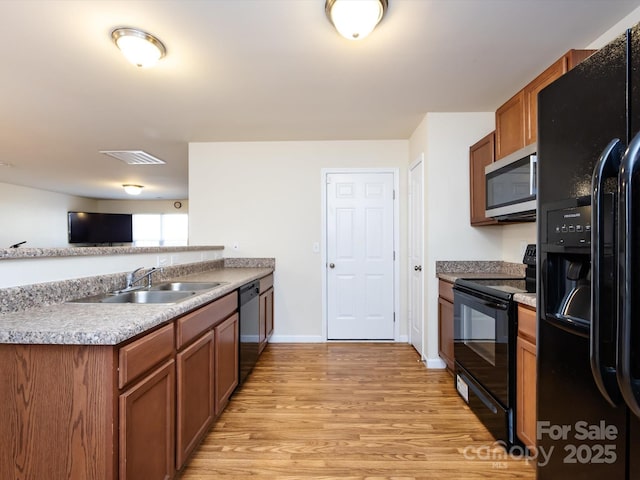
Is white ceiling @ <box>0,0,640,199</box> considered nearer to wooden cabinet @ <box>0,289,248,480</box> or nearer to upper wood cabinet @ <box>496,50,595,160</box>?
upper wood cabinet @ <box>496,50,595,160</box>

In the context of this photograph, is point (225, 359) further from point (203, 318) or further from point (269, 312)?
point (269, 312)

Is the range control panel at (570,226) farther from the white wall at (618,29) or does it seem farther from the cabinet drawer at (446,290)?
the cabinet drawer at (446,290)

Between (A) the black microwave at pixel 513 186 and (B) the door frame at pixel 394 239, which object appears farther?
(B) the door frame at pixel 394 239

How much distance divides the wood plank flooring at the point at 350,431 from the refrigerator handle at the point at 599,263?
43.9 inches

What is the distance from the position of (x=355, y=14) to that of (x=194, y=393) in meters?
2.01

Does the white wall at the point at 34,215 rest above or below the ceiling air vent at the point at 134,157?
below

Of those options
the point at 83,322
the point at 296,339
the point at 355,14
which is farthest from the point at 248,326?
the point at 355,14

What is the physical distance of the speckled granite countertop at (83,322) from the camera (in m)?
1.01

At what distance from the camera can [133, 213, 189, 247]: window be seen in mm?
8508

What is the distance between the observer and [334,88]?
2.41 m

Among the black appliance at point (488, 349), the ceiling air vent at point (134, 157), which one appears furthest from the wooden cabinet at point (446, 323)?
the ceiling air vent at point (134, 157)

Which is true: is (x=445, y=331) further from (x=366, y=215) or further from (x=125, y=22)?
(x=125, y=22)

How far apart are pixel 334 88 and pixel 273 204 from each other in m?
1.57

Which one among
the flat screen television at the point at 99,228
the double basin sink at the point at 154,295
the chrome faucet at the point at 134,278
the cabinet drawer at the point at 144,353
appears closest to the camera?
the cabinet drawer at the point at 144,353
